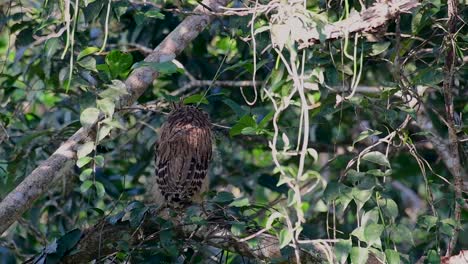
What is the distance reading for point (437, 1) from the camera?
13.9 feet

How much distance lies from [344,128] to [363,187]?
3065 millimetres

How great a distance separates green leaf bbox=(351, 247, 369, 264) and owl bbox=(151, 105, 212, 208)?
194cm

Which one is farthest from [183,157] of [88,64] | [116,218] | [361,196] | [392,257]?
[392,257]

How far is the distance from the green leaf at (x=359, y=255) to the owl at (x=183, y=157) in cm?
194

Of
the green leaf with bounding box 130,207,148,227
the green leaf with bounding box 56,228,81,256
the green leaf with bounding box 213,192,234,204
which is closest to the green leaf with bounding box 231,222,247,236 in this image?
the green leaf with bounding box 213,192,234,204

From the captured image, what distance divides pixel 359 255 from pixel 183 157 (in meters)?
2.46

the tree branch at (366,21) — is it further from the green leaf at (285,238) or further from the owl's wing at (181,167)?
the owl's wing at (181,167)

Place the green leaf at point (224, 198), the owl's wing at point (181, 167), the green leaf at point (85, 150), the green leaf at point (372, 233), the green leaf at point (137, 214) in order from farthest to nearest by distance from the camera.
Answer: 1. the owl's wing at point (181, 167)
2. the green leaf at point (137, 214)
3. the green leaf at point (224, 198)
4. the green leaf at point (85, 150)
5. the green leaf at point (372, 233)

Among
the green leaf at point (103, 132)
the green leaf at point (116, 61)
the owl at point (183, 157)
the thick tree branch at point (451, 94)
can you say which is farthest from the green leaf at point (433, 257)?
the owl at point (183, 157)

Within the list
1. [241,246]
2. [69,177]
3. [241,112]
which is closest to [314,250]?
[241,246]

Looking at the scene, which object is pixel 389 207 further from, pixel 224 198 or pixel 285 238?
pixel 224 198

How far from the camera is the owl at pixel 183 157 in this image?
5.83 meters

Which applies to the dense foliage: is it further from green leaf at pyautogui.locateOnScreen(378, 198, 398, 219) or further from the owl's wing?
the owl's wing

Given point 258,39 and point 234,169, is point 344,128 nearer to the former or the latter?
point 234,169
